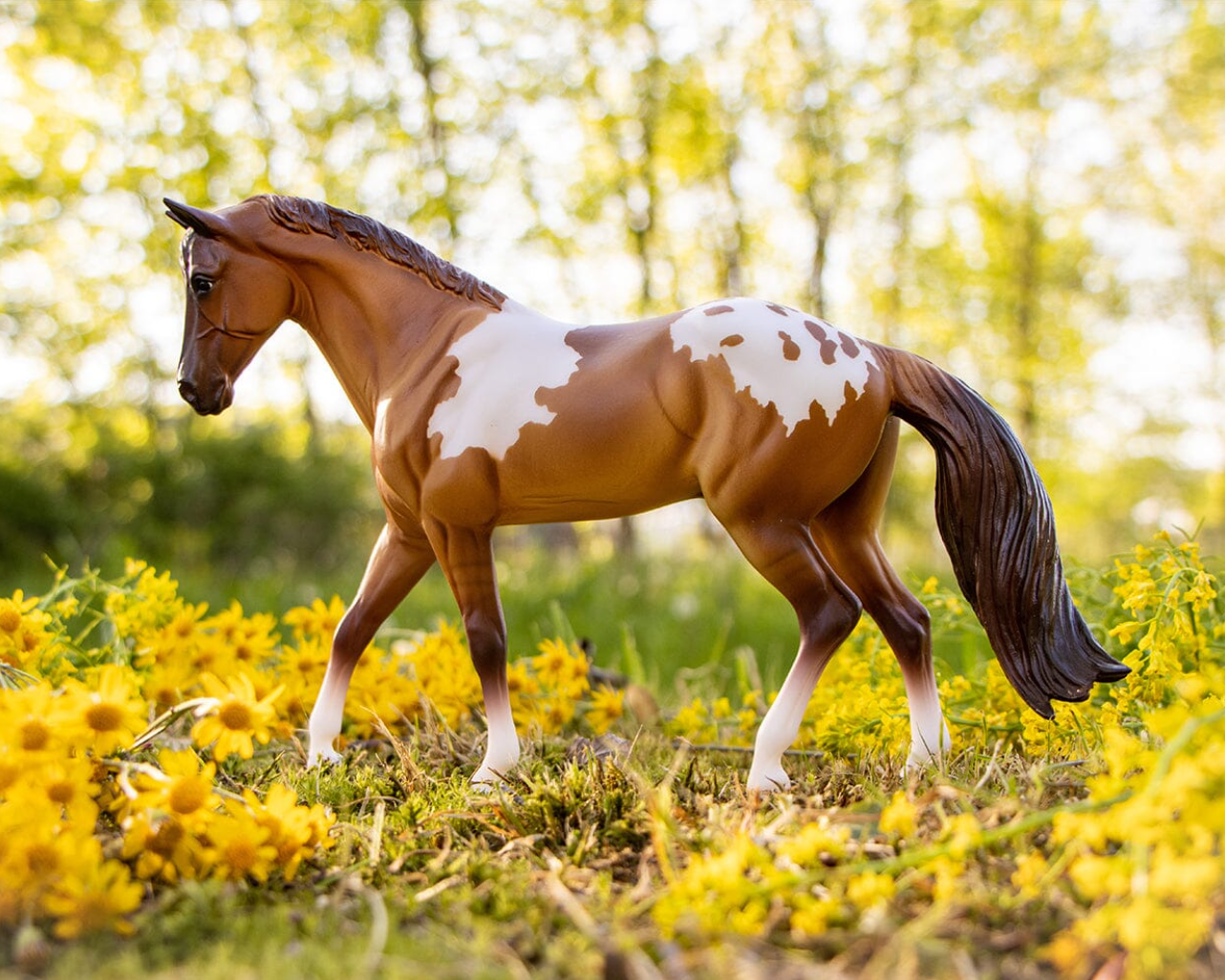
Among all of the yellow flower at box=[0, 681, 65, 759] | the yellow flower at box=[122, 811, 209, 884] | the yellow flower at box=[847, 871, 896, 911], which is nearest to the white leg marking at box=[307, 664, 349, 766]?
the yellow flower at box=[122, 811, 209, 884]

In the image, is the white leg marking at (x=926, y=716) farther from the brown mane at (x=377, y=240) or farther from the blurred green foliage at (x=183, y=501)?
the blurred green foliage at (x=183, y=501)

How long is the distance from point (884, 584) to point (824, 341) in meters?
0.55

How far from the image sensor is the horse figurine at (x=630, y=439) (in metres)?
1.87

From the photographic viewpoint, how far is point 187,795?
4.58 feet

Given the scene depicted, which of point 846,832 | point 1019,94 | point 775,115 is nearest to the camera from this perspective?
point 846,832

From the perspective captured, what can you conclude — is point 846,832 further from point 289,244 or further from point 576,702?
point 289,244

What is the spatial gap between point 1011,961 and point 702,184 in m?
7.45

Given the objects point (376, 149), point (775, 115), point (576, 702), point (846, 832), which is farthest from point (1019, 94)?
point (846, 832)

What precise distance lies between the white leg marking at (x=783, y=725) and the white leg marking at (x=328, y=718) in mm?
971

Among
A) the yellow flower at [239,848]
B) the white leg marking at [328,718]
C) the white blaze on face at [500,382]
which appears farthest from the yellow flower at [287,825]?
the white blaze on face at [500,382]

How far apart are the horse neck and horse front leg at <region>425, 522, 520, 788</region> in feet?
1.32

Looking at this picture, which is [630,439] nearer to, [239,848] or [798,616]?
[798,616]

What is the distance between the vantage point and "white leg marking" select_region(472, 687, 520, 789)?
1994 mm

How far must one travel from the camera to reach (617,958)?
1.07m
